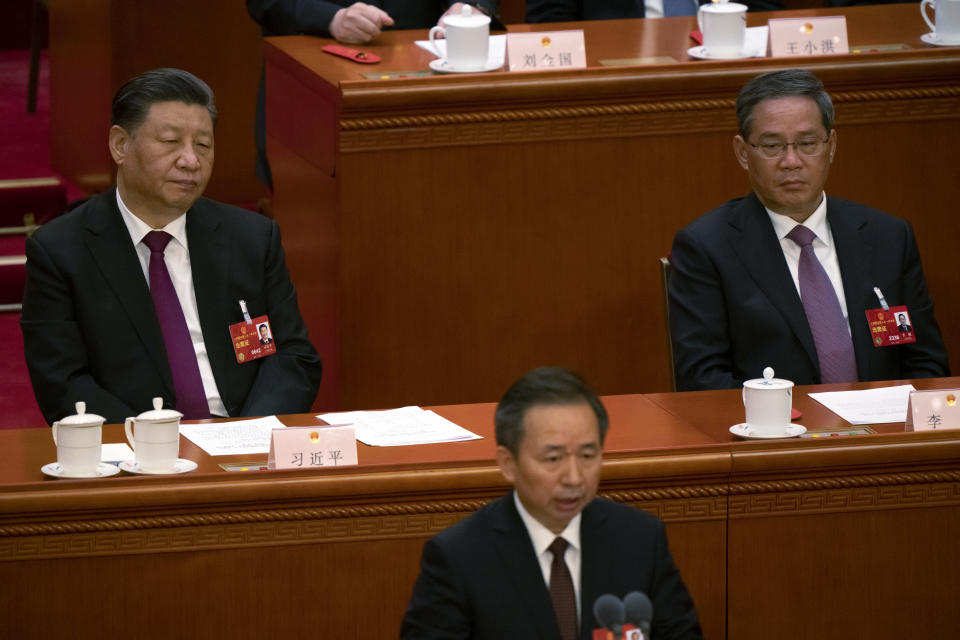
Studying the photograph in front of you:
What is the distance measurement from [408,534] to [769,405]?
654mm

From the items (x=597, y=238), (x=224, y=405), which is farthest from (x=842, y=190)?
(x=224, y=405)

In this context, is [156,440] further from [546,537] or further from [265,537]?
[546,537]

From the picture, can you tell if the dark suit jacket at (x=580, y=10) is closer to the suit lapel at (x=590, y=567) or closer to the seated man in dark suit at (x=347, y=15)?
the seated man in dark suit at (x=347, y=15)

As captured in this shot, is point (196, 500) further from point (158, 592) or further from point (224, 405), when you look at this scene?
point (224, 405)

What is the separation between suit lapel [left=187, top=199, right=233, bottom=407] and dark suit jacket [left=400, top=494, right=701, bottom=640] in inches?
47.8

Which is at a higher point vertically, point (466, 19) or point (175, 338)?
point (466, 19)

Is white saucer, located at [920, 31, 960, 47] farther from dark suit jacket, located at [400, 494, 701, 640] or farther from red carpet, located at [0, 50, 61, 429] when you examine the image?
red carpet, located at [0, 50, 61, 429]

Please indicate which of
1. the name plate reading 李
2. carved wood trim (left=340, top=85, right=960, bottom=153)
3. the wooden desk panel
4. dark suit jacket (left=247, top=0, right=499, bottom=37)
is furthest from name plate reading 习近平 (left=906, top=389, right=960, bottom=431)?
dark suit jacket (left=247, top=0, right=499, bottom=37)

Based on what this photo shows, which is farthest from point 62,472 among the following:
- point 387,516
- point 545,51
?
point 545,51

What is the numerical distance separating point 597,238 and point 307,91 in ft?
2.66

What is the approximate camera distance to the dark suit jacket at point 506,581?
210 centimetres

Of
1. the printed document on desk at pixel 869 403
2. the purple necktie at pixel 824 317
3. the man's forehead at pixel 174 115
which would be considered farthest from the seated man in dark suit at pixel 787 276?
the man's forehead at pixel 174 115

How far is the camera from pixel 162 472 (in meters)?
2.50

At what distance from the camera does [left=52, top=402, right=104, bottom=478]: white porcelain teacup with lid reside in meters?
2.45
